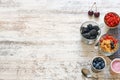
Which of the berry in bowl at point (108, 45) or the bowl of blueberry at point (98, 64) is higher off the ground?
the berry in bowl at point (108, 45)

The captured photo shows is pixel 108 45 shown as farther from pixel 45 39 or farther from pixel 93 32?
pixel 45 39

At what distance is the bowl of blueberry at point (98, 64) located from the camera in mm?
1590

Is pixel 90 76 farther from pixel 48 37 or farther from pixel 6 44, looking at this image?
pixel 6 44

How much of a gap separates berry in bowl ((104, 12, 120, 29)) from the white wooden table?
48 millimetres

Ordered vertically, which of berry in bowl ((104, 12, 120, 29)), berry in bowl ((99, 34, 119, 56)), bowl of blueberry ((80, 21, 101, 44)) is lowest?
berry in bowl ((99, 34, 119, 56))

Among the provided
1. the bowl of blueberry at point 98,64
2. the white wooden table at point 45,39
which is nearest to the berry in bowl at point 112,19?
the white wooden table at point 45,39

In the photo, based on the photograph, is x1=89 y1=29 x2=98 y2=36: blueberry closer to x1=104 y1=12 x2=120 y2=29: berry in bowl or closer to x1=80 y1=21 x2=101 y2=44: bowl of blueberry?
x1=80 y1=21 x2=101 y2=44: bowl of blueberry

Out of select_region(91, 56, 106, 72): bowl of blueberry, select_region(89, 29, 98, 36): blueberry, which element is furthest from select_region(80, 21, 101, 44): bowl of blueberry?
select_region(91, 56, 106, 72): bowl of blueberry

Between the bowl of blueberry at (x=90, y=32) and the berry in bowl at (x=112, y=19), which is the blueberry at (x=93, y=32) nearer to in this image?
the bowl of blueberry at (x=90, y=32)

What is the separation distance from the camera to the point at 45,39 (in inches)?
68.1

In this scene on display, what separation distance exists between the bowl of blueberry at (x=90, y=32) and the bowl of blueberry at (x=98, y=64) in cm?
11

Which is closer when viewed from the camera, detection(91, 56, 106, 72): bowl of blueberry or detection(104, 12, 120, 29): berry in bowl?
detection(91, 56, 106, 72): bowl of blueberry

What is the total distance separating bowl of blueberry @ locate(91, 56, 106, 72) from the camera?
1590 millimetres

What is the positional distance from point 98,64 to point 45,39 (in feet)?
1.15
